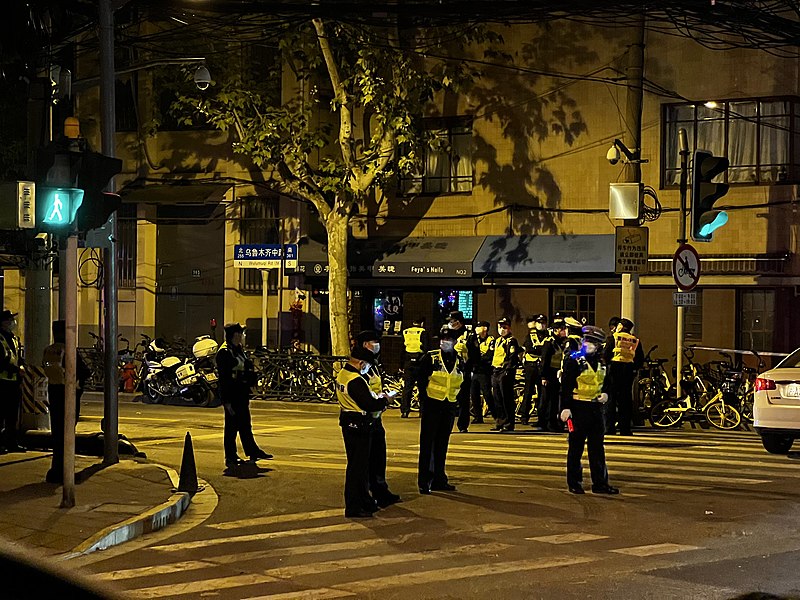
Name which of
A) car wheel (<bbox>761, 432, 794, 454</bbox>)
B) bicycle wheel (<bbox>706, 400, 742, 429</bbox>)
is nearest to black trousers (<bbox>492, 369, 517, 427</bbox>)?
bicycle wheel (<bbox>706, 400, 742, 429</bbox>)

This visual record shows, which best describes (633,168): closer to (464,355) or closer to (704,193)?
(704,193)

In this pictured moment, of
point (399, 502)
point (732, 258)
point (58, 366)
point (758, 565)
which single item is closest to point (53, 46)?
point (58, 366)

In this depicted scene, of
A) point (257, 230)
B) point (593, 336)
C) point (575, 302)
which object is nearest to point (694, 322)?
point (575, 302)

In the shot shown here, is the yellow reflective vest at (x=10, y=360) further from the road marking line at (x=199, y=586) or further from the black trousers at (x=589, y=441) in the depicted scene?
the road marking line at (x=199, y=586)

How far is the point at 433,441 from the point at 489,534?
2520mm

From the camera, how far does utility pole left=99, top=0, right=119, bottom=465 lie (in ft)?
45.9

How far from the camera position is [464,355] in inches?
750

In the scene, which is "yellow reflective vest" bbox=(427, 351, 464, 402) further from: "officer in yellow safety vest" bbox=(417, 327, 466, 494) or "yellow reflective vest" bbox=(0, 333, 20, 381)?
"yellow reflective vest" bbox=(0, 333, 20, 381)

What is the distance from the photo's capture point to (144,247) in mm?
32500

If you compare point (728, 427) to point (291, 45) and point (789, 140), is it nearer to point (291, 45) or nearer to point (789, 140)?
point (789, 140)

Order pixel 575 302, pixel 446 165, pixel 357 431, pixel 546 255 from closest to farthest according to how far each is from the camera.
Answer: pixel 357 431, pixel 546 255, pixel 575 302, pixel 446 165

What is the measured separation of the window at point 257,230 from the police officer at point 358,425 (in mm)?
19020

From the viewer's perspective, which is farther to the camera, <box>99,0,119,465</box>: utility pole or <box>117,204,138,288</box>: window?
<box>117,204,138,288</box>: window

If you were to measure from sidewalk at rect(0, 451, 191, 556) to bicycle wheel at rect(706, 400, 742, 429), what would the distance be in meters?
9.93
